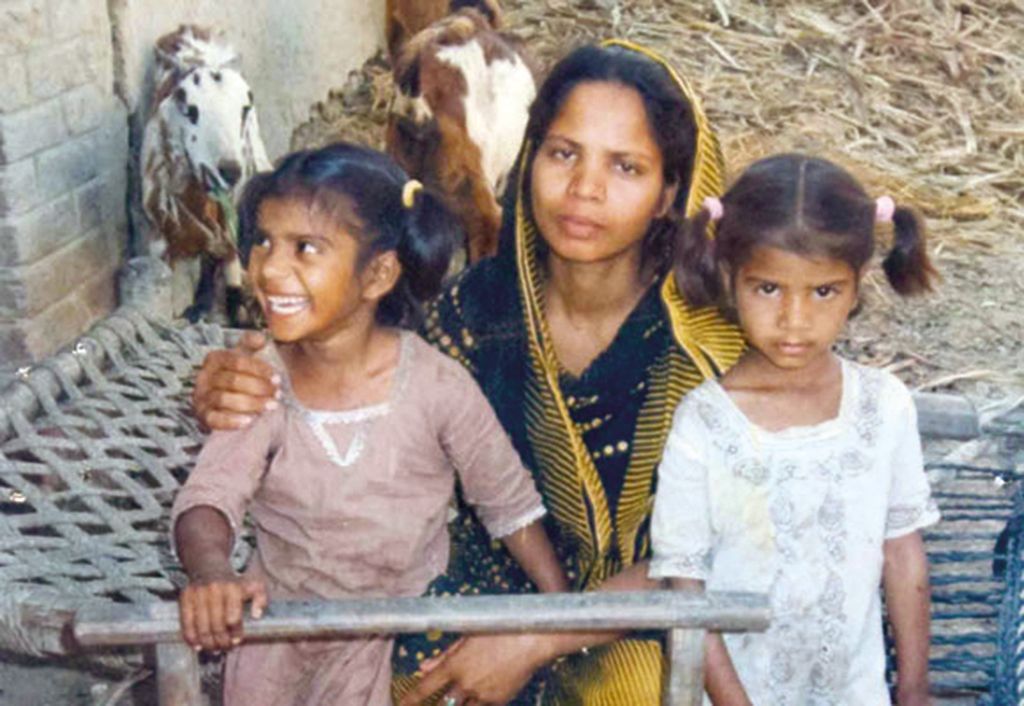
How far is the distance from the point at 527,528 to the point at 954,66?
200 inches

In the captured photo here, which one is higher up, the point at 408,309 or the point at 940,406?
the point at 408,309

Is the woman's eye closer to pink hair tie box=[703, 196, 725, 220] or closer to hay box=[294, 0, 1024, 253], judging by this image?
pink hair tie box=[703, 196, 725, 220]

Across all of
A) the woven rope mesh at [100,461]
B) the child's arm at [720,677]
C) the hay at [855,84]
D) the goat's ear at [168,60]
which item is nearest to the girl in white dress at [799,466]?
the child's arm at [720,677]

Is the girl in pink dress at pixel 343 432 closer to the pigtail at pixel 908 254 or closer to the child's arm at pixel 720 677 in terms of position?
the child's arm at pixel 720 677

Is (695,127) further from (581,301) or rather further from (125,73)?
(125,73)

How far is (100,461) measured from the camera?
2.69m

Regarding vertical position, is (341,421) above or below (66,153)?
below

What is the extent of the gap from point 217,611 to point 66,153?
2201 mm

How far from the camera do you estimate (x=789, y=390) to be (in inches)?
79.1

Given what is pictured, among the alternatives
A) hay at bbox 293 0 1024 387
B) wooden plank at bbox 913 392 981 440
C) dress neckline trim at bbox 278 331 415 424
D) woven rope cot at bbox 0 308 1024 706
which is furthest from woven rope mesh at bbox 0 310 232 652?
hay at bbox 293 0 1024 387

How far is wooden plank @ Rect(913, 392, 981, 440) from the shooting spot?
3008mm

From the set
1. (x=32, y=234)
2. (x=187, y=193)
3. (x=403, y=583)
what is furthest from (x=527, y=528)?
(x=187, y=193)

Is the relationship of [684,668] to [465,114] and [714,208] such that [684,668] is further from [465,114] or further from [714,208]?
[465,114]

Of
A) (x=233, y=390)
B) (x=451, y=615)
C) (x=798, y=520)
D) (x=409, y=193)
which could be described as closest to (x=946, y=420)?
(x=798, y=520)
